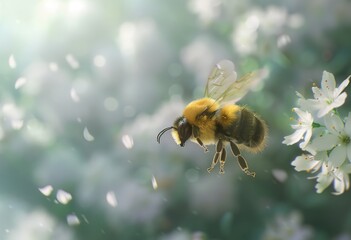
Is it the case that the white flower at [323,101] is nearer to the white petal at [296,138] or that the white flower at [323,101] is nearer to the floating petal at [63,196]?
the white petal at [296,138]

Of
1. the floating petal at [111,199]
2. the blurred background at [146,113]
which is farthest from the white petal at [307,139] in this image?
the floating petal at [111,199]

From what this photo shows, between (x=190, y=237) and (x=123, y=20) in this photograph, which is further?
(x=123, y=20)

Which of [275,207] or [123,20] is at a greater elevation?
[123,20]

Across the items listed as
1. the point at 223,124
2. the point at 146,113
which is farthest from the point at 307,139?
the point at 146,113

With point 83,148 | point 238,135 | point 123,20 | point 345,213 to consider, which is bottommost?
point 238,135

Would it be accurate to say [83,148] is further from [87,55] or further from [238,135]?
[238,135]

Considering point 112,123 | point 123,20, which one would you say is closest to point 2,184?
point 112,123

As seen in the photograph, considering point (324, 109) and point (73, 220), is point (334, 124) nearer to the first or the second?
point (324, 109)
